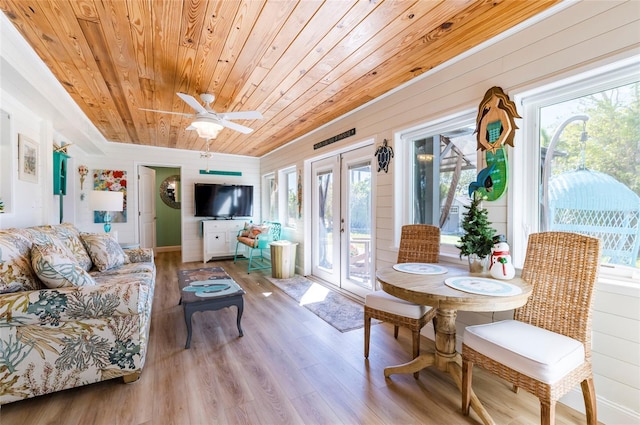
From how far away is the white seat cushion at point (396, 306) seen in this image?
2012 millimetres

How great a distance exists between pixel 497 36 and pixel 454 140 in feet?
2.67

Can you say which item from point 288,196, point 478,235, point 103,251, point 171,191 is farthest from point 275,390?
point 171,191

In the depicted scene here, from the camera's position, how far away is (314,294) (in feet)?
12.7

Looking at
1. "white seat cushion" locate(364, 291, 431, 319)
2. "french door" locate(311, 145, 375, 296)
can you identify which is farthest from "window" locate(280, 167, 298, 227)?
A: "white seat cushion" locate(364, 291, 431, 319)

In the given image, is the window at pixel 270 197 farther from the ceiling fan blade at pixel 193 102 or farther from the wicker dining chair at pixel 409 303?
the wicker dining chair at pixel 409 303

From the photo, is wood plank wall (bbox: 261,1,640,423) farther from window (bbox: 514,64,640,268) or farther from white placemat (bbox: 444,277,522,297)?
white placemat (bbox: 444,277,522,297)

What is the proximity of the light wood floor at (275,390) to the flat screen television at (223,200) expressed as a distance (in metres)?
3.70

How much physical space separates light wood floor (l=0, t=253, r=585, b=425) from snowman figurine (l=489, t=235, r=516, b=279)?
0.79 m

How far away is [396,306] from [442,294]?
0.64 metres

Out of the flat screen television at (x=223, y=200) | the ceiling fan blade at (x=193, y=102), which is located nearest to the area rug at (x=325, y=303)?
the flat screen television at (x=223, y=200)

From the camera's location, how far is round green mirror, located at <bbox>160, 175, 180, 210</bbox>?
24.3 ft

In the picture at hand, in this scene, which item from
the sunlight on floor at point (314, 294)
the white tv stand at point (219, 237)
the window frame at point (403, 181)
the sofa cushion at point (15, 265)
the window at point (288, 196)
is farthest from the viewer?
the white tv stand at point (219, 237)

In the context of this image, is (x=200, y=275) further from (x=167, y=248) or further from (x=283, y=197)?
(x=167, y=248)

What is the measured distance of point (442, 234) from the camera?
2.66 meters
